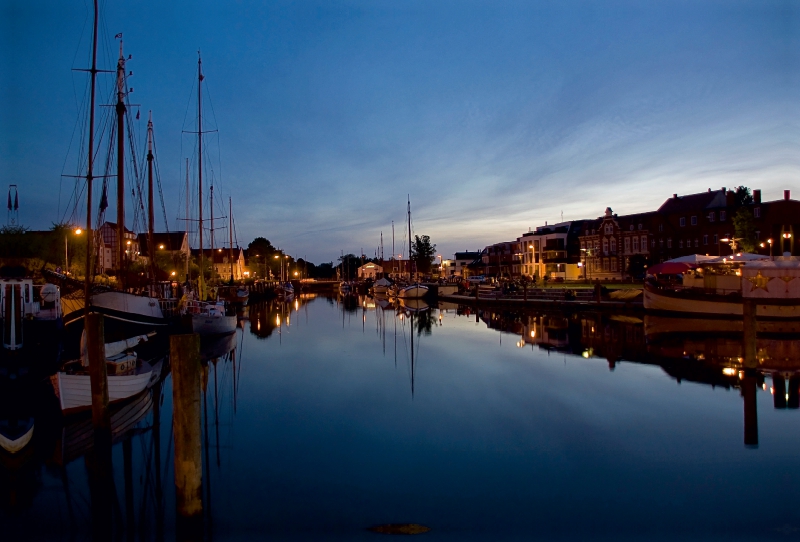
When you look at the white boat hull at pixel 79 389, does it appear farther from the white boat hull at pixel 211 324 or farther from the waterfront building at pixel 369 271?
the waterfront building at pixel 369 271

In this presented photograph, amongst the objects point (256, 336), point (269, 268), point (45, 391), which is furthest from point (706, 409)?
point (269, 268)

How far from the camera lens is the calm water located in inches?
364

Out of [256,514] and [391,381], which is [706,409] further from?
[256,514]

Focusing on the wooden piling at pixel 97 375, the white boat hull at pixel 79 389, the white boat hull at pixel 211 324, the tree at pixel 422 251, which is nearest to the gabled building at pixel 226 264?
the tree at pixel 422 251

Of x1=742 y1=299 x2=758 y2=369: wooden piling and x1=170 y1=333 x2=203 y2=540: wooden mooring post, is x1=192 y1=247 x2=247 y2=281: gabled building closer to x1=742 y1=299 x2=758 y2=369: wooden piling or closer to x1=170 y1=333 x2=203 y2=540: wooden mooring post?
x1=742 y1=299 x2=758 y2=369: wooden piling

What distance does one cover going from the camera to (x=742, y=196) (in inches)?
3051

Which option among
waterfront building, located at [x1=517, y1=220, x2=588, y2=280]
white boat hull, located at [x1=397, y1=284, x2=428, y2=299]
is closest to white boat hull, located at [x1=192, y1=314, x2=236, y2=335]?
white boat hull, located at [x1=397, y1=284, x2=428, y2=299]

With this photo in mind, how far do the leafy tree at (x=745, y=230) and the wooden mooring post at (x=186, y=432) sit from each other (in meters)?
65.7

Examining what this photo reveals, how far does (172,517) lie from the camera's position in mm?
9516

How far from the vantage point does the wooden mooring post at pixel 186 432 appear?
8.31 metres

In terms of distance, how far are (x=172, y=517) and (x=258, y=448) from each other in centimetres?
388

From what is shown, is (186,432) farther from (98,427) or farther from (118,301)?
(118,301)

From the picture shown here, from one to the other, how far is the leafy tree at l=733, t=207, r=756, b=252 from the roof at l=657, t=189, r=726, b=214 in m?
9.58

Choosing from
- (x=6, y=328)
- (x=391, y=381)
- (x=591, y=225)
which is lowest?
(x=391, y=381)
